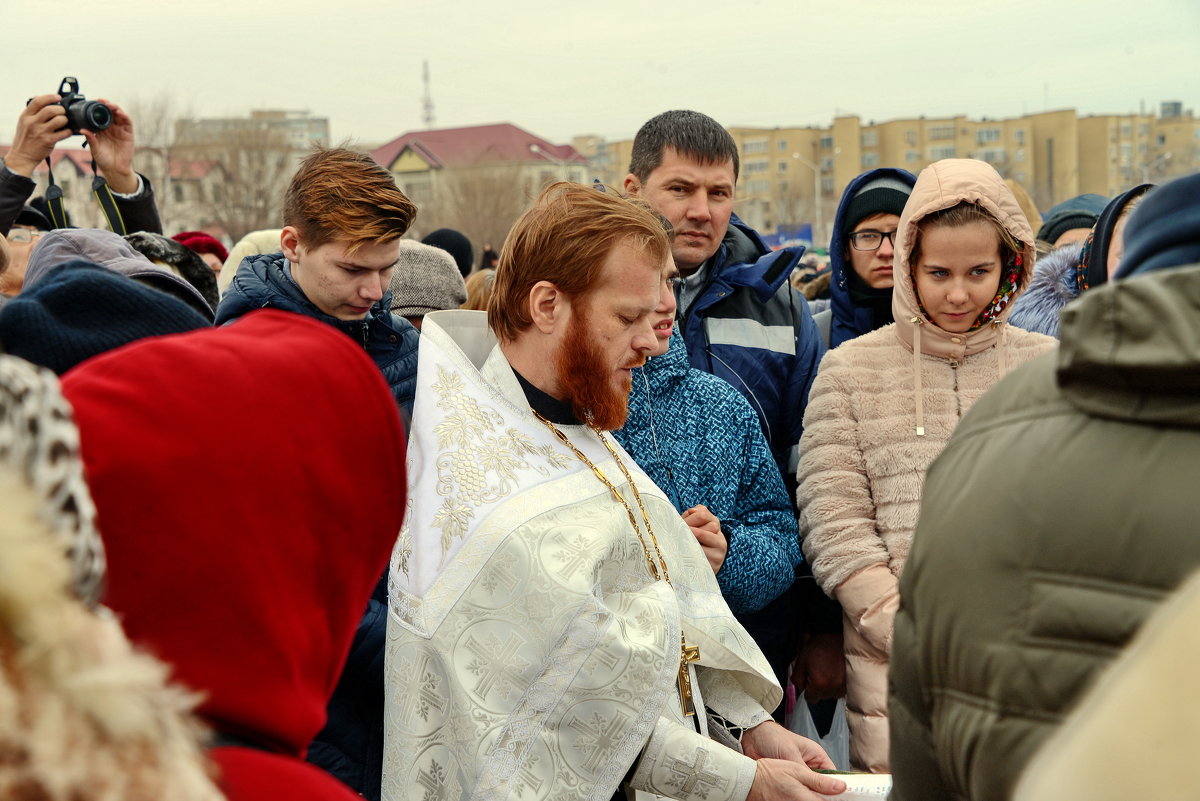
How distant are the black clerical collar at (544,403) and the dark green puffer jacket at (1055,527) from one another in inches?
54.9

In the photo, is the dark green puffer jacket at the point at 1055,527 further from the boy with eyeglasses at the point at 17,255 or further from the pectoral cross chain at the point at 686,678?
the boy with eyeglasses at the point at 17,255

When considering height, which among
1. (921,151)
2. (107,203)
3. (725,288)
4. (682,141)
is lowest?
(725,288)

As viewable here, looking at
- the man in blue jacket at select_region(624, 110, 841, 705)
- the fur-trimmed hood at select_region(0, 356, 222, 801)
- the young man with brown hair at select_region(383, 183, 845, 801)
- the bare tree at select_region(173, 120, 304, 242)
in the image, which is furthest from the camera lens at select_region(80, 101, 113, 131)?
the bare tree at select_region(173, 120, 304, 242)

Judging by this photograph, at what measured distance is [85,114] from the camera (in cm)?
423

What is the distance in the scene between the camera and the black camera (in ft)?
13.9

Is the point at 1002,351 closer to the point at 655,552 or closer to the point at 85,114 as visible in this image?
the point at 655,552

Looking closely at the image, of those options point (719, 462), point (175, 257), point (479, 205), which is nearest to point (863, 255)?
point (719, 462)

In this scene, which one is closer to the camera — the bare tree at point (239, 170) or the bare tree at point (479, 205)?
the bare tree at point (239, 170)

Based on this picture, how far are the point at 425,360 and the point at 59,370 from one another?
4.03 feet

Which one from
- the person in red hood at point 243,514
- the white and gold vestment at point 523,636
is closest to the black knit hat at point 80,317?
the person in red hood at point 243,514

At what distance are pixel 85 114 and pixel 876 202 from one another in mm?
3013

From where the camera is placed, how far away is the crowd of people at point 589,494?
3.48 feet

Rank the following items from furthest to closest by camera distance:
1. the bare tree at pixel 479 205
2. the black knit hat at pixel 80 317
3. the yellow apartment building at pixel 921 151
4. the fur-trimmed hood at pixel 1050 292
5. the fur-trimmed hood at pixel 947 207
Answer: the yellow apartment building at pixel 921 151
the bare tree at pixel 479 205
the fur-trimmed hood at pixel 1050 292
the fur-trimmed hood at pixel 947 207
the black knit hat at pixel 80 317

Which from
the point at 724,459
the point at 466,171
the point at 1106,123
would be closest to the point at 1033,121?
the point at 1106,123
